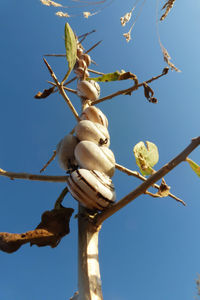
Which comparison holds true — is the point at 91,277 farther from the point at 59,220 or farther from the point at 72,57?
the point at 72,57

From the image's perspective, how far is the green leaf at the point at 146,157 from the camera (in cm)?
138

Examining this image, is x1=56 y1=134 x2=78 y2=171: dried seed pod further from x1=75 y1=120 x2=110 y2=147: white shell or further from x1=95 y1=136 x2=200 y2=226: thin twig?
x1=95 y1=136 x2=200 y2=226: thin twig

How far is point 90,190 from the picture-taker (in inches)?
39.4

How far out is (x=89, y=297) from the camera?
818mm

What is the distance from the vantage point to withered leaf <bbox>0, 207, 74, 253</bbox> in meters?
0.91

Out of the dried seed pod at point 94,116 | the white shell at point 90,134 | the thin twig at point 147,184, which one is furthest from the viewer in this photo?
the dried seed pod at point 94,116

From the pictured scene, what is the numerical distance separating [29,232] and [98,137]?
0.65m

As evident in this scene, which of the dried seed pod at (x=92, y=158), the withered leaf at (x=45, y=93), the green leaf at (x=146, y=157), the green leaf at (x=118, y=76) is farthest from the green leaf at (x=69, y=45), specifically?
the green leaf at (x=146, y=157)

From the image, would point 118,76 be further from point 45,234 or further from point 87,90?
point 45,234

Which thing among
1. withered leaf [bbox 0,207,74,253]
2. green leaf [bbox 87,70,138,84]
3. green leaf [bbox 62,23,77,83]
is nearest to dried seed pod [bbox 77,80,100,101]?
green leaf [bbox 87,70,138,84]

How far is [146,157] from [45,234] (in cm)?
79

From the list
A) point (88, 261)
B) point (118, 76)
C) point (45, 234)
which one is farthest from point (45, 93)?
point (88, 261)

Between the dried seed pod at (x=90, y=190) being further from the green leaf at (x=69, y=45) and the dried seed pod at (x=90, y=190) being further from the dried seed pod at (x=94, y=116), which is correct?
the green leaf at (x=69, y=45)

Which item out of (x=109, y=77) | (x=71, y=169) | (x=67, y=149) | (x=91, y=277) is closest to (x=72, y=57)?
(x=109, y=77)
